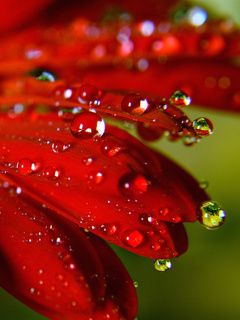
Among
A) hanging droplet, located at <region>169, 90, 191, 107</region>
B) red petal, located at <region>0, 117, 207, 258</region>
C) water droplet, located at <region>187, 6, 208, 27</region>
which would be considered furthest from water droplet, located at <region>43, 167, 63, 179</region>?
water droplet, located at <region>187, 6, 208, 27</region>

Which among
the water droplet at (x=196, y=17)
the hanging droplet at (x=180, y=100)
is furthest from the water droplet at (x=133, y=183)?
the water droplet at (x=196, y=17)

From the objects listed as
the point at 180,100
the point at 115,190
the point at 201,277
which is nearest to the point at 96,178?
the point at 115,190

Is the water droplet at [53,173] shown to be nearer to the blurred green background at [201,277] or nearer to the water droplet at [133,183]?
the water droplet at [133,183]

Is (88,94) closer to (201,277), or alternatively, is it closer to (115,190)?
(115,190)

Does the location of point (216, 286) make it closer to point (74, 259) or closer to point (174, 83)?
point (174, 83)

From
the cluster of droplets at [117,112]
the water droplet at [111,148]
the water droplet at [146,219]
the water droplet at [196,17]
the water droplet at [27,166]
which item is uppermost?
the water droplet at [196,17]

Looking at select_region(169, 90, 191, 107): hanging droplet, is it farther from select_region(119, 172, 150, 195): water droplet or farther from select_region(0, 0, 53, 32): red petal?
select_region(0, 0, 53, 32): red petal
